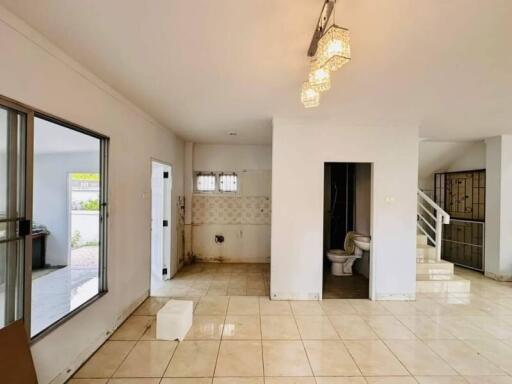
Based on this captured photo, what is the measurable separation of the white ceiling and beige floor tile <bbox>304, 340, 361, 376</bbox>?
2.48 m

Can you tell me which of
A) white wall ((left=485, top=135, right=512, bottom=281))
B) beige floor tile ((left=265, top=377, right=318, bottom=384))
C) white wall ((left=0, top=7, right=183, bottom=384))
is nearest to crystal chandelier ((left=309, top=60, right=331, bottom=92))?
white wall ((left=0, top=7, right=183, bottom=384))

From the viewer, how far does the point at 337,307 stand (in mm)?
3523

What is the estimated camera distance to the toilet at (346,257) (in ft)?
15.5

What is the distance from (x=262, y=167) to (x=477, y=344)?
429cm

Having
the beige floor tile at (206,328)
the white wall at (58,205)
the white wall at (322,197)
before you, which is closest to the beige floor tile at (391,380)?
the beige floor tile at (206,328)

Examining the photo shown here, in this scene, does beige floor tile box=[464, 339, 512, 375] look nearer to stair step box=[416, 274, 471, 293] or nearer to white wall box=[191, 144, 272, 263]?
stair step box=[416, 274, 471, 293]

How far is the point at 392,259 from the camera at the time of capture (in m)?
3.81

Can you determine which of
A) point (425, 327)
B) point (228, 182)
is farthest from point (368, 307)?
point (228, 182)

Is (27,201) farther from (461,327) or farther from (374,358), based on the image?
(461,327)

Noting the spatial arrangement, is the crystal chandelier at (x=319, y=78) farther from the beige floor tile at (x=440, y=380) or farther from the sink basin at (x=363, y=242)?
the sink basin at (x=363, y=242)

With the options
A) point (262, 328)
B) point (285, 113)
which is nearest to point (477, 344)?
point (262, 328)

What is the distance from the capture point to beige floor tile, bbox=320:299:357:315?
11.1 ft

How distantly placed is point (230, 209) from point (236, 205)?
0.51 feet

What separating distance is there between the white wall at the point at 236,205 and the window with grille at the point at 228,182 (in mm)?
109
